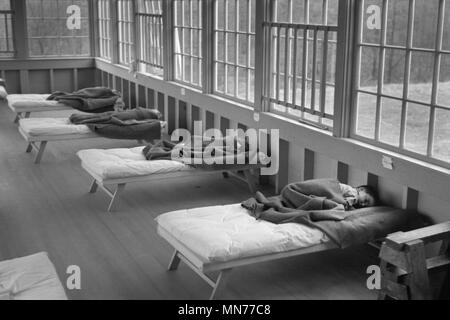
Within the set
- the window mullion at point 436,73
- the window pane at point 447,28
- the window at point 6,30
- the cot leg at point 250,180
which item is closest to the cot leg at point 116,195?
the cot leg at point 250,180

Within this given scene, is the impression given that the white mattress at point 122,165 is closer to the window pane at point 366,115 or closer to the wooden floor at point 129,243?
the wooden floor at point 129,243

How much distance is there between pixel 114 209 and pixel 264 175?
1.56 metres

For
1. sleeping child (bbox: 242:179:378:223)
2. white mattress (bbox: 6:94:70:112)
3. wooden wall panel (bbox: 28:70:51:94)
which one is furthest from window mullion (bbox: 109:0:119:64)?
sleeping child (bbox: 242:179:378:223)

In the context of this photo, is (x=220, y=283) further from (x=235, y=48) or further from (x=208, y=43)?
(x=208, y=43)

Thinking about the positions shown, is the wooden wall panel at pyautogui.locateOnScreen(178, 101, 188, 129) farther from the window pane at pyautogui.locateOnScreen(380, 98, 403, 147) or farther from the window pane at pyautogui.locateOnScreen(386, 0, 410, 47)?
the window pane at pyautogui.locateOnScreen(386, 0, 410, 47)

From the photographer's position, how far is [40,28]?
10727 mm

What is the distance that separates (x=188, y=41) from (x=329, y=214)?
3856 mm

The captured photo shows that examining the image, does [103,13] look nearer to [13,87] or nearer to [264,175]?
[13,87]

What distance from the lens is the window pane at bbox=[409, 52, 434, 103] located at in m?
4.05

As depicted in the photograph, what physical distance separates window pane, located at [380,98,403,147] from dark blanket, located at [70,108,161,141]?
3.27 metres

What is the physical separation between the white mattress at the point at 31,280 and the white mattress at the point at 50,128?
135 inches

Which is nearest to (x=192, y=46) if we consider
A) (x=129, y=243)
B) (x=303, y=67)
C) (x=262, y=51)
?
(x=262, y=51)

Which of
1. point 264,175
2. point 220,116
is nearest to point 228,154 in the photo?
point 264,175

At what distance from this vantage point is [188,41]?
291 inches
